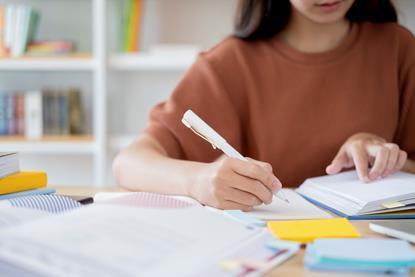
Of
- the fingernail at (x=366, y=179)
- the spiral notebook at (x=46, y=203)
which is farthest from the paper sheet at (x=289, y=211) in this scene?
the spiral notebook at (x=46, y=203)

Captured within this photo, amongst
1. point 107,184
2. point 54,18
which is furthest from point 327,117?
point 54,18

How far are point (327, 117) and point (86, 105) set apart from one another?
5.88 ft

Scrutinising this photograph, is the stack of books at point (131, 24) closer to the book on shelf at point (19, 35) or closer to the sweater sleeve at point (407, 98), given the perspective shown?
the book on shelf at point (19, 35)

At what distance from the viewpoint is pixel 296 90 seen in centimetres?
138

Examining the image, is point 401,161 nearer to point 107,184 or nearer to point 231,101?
point 231,101

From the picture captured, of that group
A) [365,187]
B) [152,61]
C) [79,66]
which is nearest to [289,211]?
[365,187]

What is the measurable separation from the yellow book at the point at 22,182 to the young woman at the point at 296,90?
33 centimetres

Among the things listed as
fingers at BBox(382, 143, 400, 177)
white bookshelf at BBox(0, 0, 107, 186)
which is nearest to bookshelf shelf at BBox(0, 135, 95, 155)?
white bookshelf at BBox(0, 0, 107, 186)

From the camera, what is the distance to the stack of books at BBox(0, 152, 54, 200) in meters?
0.91

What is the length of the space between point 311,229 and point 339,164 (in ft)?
1.34

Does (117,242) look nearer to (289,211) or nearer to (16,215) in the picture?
(16,215)

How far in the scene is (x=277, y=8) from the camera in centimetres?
142

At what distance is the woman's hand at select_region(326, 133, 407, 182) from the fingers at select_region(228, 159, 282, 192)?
22cm

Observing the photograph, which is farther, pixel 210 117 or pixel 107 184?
pixel 107 184
